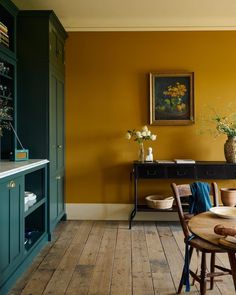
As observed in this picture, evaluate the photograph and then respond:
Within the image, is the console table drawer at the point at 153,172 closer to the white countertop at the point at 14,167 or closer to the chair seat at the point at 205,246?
the white countertop at the point at 14,167

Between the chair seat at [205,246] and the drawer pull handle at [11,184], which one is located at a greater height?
the drawer pull handle at [11,184]

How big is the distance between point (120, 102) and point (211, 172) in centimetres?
158

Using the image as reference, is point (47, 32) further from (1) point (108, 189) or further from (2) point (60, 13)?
(1) point (108, 189)

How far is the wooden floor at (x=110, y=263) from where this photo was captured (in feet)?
8.61

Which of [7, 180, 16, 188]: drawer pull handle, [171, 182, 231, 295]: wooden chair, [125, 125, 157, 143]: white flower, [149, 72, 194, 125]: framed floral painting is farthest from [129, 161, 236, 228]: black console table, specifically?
[7, 180, 16, 188]: drawer pull handle

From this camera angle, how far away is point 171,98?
4.60 m

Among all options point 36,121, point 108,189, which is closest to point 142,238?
point 108,189

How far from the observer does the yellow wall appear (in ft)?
15.2

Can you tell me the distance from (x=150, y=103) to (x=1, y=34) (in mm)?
2145

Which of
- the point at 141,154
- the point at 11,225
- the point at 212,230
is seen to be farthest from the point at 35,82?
the point at 212,230

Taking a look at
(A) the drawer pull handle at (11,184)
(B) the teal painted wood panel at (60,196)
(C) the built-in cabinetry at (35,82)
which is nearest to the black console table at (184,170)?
(B) the teal painted wood panel at (60,196)

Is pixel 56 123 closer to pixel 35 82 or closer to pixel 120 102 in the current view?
pixel 35 82

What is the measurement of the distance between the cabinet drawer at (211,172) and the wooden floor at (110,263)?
0.78 meters

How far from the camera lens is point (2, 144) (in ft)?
12.1
